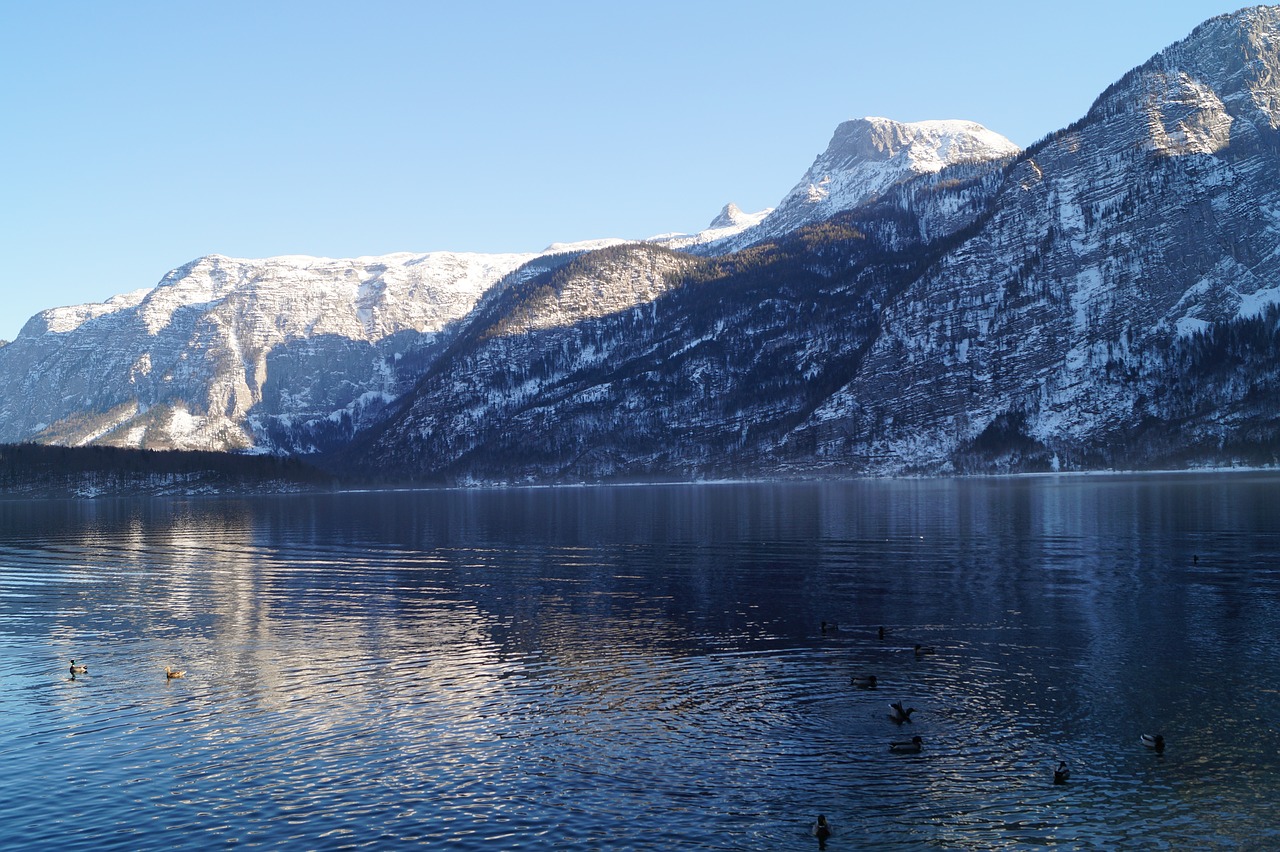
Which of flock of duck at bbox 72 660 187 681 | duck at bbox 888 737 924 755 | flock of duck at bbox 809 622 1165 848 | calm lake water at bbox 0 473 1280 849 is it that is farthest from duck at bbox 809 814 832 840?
flock of duck at bbox 72 660 187 681

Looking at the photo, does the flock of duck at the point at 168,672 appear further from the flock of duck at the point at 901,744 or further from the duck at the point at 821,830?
the duck at the point at 821,830

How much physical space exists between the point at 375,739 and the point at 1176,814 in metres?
32.4

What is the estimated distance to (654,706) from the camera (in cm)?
4762

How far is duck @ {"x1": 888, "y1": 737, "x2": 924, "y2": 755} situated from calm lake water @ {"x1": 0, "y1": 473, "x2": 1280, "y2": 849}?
469 millimetres

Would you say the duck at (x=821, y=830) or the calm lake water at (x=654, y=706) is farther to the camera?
the calm lake water at (x=654, y=706)

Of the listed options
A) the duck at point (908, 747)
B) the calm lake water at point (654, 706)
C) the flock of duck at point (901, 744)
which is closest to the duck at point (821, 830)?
the flock of duck at point (901, 744)

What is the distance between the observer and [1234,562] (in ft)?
305

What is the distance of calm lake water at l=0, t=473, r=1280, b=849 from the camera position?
1342 inches

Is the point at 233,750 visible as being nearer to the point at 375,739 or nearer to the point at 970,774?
the point at 375,739

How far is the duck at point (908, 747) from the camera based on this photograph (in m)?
40.3

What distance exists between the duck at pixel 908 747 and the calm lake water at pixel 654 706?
0.47m

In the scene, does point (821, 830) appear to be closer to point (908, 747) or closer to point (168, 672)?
point (908, 747)

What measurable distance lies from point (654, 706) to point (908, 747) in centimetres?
1281

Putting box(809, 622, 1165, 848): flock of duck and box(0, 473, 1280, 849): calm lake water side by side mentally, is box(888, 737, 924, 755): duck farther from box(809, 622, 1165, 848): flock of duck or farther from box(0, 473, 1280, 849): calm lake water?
box(0, 473, 1280, 849): calm lake water
